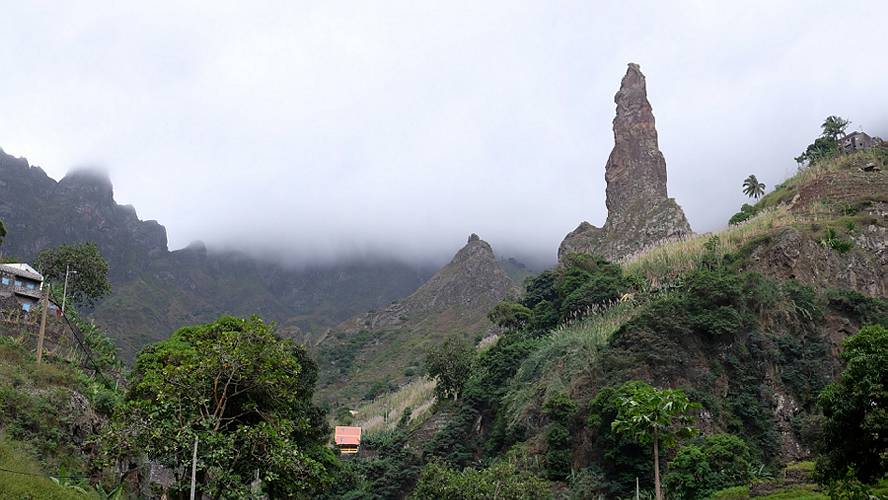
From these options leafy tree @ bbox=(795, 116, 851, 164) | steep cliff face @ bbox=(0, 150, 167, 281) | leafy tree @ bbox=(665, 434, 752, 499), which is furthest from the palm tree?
steep cliff face @ bbox=(0, 150, 167, 281)

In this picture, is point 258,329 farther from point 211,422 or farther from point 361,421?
point 361,421

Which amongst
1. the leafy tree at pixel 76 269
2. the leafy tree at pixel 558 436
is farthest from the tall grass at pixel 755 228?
the leafy tree at pixel 76 269

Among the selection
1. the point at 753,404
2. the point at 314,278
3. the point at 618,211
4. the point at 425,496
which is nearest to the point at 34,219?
the point at 314,278

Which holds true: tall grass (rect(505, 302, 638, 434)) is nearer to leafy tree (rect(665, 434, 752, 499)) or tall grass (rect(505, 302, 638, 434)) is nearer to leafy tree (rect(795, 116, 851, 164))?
leafy tree (rect(665, 434, 752, 499))

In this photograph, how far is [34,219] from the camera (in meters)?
96.4

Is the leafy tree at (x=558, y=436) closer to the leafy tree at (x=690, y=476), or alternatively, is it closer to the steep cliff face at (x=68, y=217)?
the leafy tree at (x=690, y=476)

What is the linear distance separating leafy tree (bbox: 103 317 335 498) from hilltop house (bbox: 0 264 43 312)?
1616 cm

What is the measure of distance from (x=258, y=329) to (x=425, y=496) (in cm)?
1144

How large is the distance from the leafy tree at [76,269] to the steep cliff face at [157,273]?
32.7m

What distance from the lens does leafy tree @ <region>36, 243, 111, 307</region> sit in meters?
41.2

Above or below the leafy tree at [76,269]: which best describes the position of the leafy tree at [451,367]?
below

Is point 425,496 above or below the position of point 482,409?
below

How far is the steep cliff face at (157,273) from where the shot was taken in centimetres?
9112

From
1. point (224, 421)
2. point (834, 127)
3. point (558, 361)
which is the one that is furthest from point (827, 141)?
point (224, 421)
